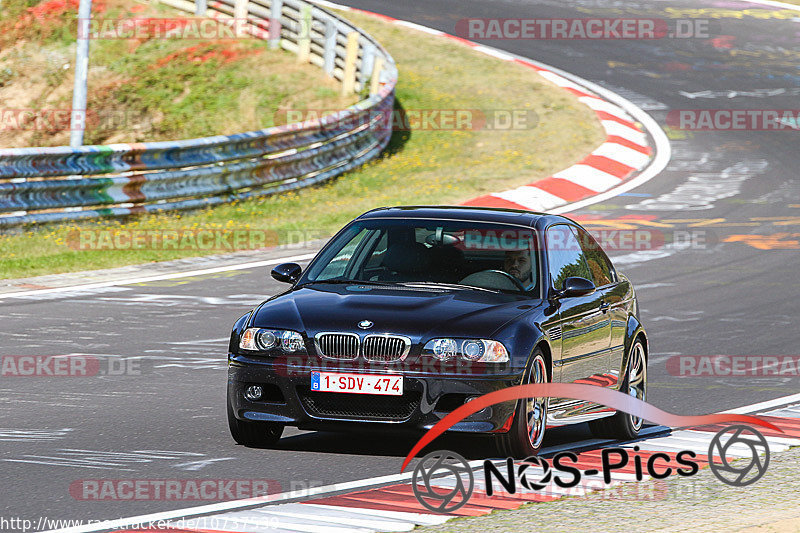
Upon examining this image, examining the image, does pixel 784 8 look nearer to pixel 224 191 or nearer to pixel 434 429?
pixel 224 191

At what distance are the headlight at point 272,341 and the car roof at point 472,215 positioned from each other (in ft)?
4.82

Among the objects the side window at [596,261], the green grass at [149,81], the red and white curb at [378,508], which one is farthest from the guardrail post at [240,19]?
the red and white curb at [378,508]

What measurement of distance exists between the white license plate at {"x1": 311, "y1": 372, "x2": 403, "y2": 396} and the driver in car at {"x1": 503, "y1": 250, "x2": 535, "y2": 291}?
1.40m

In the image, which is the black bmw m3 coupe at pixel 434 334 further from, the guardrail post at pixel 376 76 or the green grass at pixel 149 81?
the green grass at pixel 149 81

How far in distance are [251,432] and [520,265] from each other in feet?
6.53

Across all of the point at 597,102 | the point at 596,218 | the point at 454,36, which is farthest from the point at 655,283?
the point at 454,36

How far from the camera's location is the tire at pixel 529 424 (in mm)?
7543

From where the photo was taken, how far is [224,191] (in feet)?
61.6

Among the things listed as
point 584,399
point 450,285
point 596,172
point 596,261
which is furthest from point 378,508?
point 596,172

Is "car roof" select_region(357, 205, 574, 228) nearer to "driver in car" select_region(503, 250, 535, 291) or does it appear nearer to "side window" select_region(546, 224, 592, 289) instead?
"side window" select_region(546, 224, 592, 289)

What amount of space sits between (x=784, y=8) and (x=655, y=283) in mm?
24055

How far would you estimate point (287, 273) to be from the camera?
8.92 m

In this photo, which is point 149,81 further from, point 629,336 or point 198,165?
point 629,336

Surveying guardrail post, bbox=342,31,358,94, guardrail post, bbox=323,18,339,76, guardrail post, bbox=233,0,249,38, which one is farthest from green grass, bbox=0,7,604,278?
guardrail post, bbox=233,0,249,38
